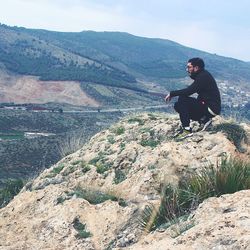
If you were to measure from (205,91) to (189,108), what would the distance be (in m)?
0.56

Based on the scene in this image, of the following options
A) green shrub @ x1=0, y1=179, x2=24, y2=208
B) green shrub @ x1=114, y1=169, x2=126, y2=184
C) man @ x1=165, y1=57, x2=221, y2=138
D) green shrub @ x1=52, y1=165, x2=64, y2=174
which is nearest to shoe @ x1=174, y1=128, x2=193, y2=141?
man @ x1=165, y1=57, x2=221, y2=138

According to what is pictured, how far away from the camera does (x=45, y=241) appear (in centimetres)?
848

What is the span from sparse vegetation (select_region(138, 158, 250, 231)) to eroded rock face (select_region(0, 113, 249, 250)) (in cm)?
37

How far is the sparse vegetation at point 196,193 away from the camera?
23.6ft

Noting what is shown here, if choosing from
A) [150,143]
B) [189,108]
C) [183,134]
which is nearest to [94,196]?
[150,143]

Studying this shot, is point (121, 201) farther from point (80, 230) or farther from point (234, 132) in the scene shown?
point (234, 132)

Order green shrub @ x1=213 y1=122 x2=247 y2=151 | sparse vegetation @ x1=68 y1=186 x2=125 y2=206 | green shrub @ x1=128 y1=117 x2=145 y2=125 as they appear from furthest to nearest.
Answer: green shrub @ x1=128 y1=117 x2=145 y2=125
green shrub @ x1=213 y1=122 x2=247 y2=151
sparse vegetation @ x1=68 y1=186 x2=125 y2=206

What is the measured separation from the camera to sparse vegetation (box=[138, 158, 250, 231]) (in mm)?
7203

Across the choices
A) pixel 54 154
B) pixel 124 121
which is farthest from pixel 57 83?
pixel 124 121

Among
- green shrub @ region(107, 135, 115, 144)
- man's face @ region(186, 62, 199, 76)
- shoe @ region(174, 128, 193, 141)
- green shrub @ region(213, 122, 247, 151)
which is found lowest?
green shrub @ region(107, 135, 115, 144)

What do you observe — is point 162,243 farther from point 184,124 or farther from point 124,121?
point 124,121

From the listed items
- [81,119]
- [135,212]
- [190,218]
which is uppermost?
[190,218]

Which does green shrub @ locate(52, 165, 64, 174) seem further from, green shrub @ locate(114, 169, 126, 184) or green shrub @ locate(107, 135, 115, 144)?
green shrub @ locate(114, 169, 126, 184)

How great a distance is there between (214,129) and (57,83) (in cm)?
14492
